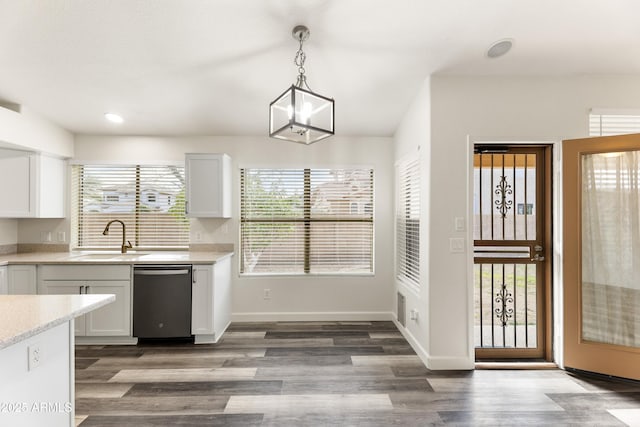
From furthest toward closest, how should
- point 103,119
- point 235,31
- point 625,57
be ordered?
point 103,119 → point 625,57 → point 235,31

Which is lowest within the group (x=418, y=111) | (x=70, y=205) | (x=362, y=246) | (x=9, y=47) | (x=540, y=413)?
(x=540, y=413)

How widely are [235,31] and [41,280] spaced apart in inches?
126

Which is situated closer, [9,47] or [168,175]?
[9,47]

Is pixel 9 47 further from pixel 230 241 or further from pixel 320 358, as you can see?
pixel 320 358

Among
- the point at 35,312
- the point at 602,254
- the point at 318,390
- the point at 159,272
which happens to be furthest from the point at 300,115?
the point at 602,254

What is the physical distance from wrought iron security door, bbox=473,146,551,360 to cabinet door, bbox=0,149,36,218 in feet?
15.6

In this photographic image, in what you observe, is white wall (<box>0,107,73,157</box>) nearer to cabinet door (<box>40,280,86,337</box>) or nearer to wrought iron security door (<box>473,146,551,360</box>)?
cabinet door (<box>40,280,86,337</box>)

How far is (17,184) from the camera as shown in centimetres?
368

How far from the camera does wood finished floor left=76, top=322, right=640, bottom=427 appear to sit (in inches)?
88.7

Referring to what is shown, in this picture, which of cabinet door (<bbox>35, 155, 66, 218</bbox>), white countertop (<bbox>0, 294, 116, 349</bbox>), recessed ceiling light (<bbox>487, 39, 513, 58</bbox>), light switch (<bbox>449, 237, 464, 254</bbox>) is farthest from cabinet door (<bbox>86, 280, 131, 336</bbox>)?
recessed ceiling light (<bbox>487, 39, 513, 58</bbox>)

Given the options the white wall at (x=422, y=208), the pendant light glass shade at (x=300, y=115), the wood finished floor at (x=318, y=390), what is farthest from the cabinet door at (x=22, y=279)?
the white wall at (x=422, y=208)

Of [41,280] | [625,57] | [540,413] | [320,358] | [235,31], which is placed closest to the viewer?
[540,413]

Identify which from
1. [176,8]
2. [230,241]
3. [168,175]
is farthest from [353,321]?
[176,8]

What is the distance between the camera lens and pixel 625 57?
2850mm
